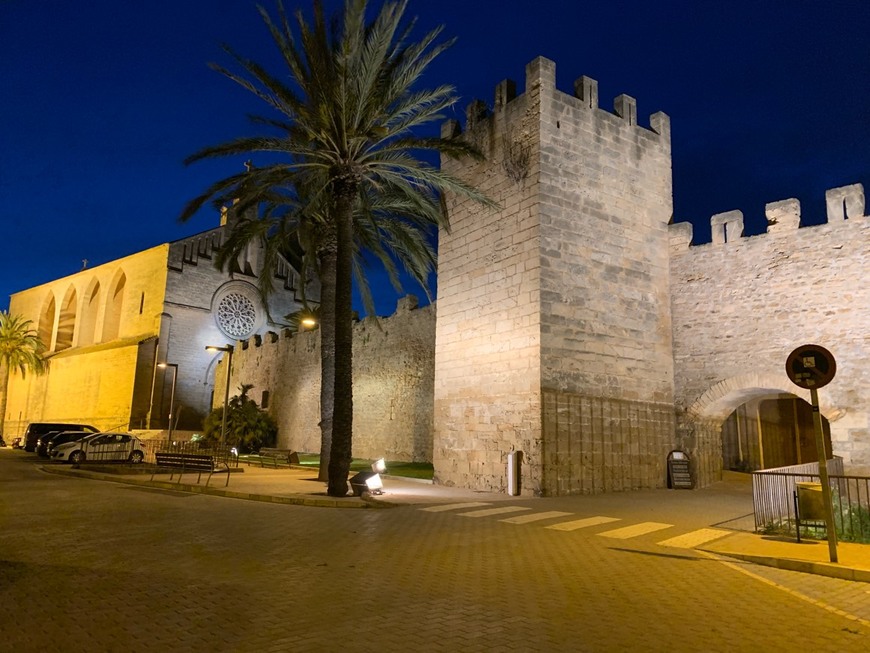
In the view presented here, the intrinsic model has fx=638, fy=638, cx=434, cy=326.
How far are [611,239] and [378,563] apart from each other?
1049 cm

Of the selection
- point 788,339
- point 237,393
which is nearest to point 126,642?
point 788,339

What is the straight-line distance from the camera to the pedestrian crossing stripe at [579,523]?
8.92 meters

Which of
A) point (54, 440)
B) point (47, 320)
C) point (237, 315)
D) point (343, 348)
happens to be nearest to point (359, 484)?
point (343, 348)

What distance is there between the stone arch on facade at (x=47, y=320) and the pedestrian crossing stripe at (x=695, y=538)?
4892 centimetres

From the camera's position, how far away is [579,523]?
30.6 feet

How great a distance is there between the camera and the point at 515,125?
14531 mm

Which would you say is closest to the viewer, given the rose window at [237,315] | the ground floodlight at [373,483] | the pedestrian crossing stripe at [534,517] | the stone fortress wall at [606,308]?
the pedestrian crossing stripe at [534,517]

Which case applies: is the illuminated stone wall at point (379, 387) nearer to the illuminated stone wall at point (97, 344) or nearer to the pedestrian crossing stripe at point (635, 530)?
the illuminated stone wall at point (97, 344)

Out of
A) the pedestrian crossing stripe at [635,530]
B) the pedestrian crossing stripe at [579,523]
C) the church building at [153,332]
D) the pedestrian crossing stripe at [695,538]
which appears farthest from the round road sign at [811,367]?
the church building at [153,332]

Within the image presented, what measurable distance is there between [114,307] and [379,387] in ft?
86.0

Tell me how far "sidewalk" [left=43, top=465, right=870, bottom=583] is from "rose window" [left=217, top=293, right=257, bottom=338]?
64.0 ft

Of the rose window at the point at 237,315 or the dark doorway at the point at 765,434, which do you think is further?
the rose window at the point at 237,315

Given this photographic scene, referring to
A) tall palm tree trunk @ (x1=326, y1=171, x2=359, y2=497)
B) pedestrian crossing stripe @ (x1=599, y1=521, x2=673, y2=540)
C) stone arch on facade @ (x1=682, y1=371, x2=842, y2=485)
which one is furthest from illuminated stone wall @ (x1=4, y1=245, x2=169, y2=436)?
pedestrian crossing stripe @ (x1=599, y1=521, x2=673, y2=540)

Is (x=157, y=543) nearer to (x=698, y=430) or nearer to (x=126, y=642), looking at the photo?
(x=126, y=642)
